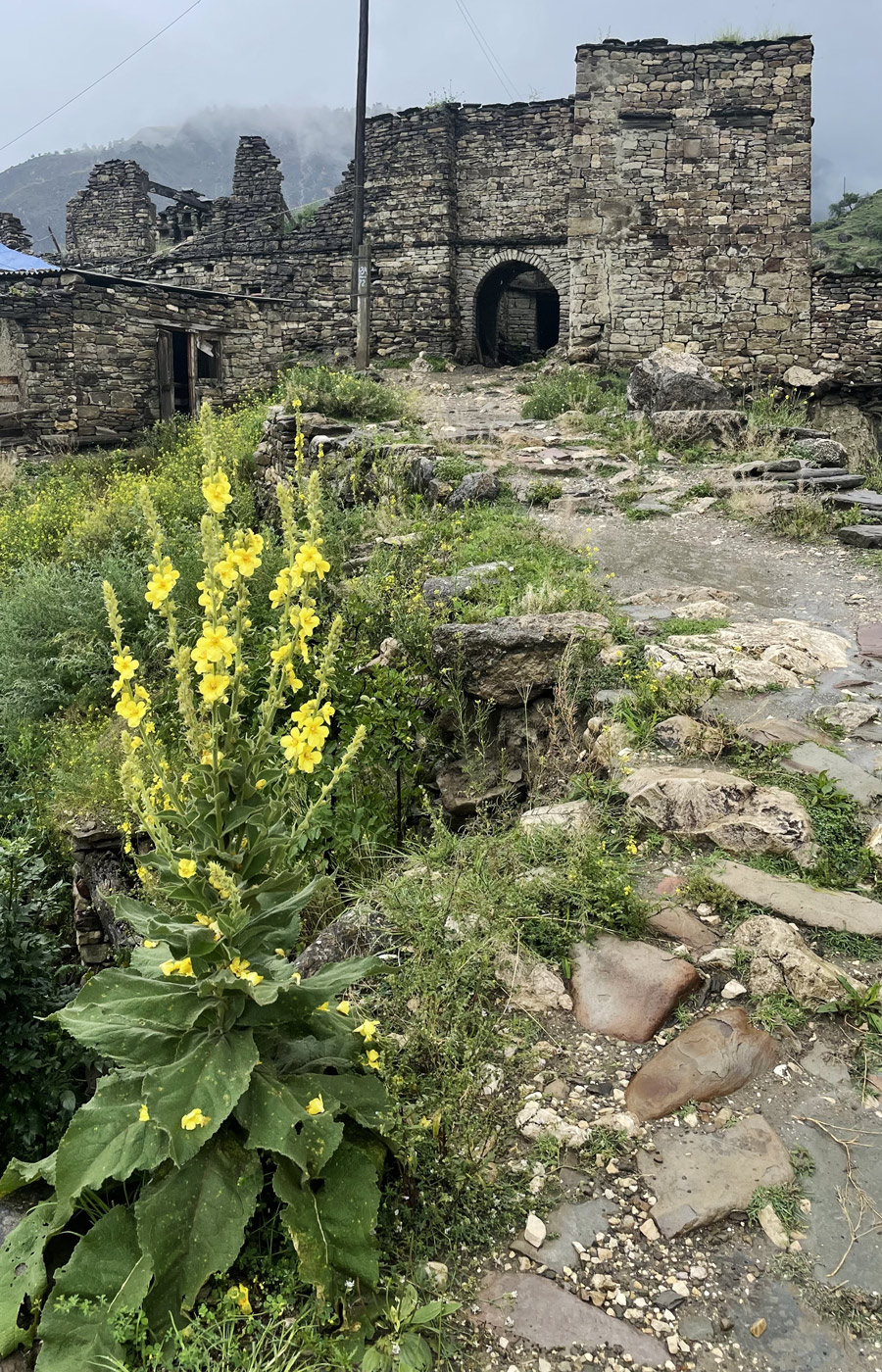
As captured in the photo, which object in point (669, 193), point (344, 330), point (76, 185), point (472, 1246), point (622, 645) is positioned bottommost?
point (472, 1246)

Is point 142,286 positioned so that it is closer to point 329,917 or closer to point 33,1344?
point 329,917

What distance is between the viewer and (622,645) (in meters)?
5.05

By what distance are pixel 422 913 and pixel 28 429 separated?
42.5 feet

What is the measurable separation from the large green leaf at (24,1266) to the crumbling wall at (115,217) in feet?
76.9

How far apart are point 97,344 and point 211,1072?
46.7ft


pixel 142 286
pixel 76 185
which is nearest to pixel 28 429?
pixel 142 286

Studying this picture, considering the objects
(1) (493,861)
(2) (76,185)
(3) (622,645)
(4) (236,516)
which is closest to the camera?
(1) (493,861)

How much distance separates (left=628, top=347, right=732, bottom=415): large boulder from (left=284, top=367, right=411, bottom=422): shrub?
3.40 metres

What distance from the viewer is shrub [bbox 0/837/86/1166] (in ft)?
11.4

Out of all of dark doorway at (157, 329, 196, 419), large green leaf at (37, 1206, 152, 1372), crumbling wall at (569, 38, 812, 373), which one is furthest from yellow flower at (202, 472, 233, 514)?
crumbling wall at (569, 38, 812, 373)

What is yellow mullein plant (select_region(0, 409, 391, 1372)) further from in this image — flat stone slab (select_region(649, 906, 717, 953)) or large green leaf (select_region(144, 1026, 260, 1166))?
flat stone slab (select_region(649, 906, 717, 953))

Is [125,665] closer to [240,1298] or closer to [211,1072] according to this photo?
[211,1072]

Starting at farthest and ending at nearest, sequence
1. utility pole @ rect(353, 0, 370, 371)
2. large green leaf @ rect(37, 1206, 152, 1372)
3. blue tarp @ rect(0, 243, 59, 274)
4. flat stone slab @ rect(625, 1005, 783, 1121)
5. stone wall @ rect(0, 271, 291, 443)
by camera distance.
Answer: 1. utility pole @ rect(353, 0, 370, 371)
2. blue tarp @ rect(0, 243, 59, 274)
3. stone wall @ rect(0, 271, 291, 443)
4. flat stone slab @ rect(625, 1005, 783, 1121)
5. large green leaf @ rect(37, 1206, 152, 1372)

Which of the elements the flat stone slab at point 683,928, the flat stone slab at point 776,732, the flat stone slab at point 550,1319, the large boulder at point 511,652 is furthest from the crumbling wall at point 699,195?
the flat stone slab at point 550,1319
